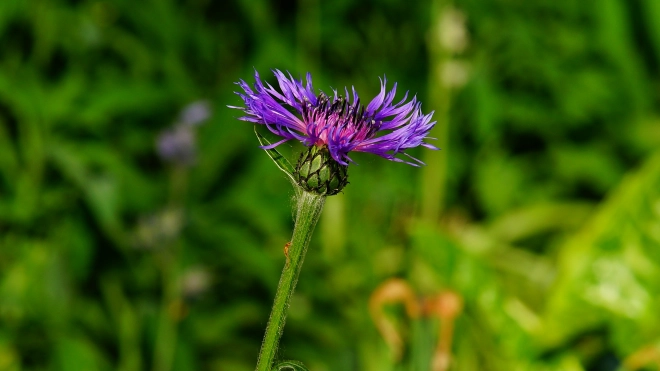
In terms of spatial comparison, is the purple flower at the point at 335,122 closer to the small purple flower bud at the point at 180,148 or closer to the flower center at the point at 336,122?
the flower center at the point at 336,122

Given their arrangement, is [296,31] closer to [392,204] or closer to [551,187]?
[392,204]

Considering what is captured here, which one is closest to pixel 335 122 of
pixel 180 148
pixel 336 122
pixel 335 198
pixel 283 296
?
pixel 336 122

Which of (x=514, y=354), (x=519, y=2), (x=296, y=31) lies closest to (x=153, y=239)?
(x=514, y=354)

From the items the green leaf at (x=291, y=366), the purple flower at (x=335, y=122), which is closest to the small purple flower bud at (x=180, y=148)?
the purple flower at (x=335, y=122)

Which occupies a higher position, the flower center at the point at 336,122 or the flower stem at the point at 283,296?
the flower center at the point at 336,122

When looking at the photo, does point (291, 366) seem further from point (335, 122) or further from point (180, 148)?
point (180, 148)

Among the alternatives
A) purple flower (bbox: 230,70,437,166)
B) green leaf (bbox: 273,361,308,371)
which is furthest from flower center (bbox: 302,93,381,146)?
green leaf (bbox: 273,361,308,371)
